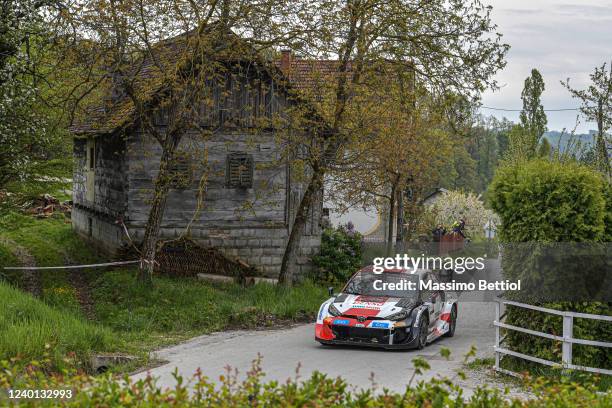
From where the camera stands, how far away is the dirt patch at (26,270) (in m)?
23.8

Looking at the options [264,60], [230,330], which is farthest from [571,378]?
[264,60]

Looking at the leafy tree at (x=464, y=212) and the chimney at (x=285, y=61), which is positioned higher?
the chimney at (x=285, y=61)

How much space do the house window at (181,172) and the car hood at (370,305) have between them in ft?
21.1

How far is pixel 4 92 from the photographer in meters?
20.5

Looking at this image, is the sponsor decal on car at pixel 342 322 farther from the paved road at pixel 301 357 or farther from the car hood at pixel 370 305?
the paved road at pixel 301 357

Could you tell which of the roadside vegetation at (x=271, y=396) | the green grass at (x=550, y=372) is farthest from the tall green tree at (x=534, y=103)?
the roadside vegetation at (x=271, y=396)

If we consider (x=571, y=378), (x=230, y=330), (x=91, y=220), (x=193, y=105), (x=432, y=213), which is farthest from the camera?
(x=432, y=213)

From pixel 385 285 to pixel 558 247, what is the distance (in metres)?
5.23

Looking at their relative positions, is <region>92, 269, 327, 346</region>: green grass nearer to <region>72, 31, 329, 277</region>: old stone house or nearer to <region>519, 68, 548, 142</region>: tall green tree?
<region>72, 31, 329, 277</region>: old stone house

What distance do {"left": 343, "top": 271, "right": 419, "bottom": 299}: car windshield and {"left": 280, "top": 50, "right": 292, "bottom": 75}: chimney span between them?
667 centimetres

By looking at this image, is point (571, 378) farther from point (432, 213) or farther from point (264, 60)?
point (432, 213)

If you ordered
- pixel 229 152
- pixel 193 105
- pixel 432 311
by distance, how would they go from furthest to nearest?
1. pixel 229 152
2. pixel 193 105
3. pixel 432 311

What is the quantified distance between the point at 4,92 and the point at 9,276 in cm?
634

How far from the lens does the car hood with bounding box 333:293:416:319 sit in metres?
17.5
